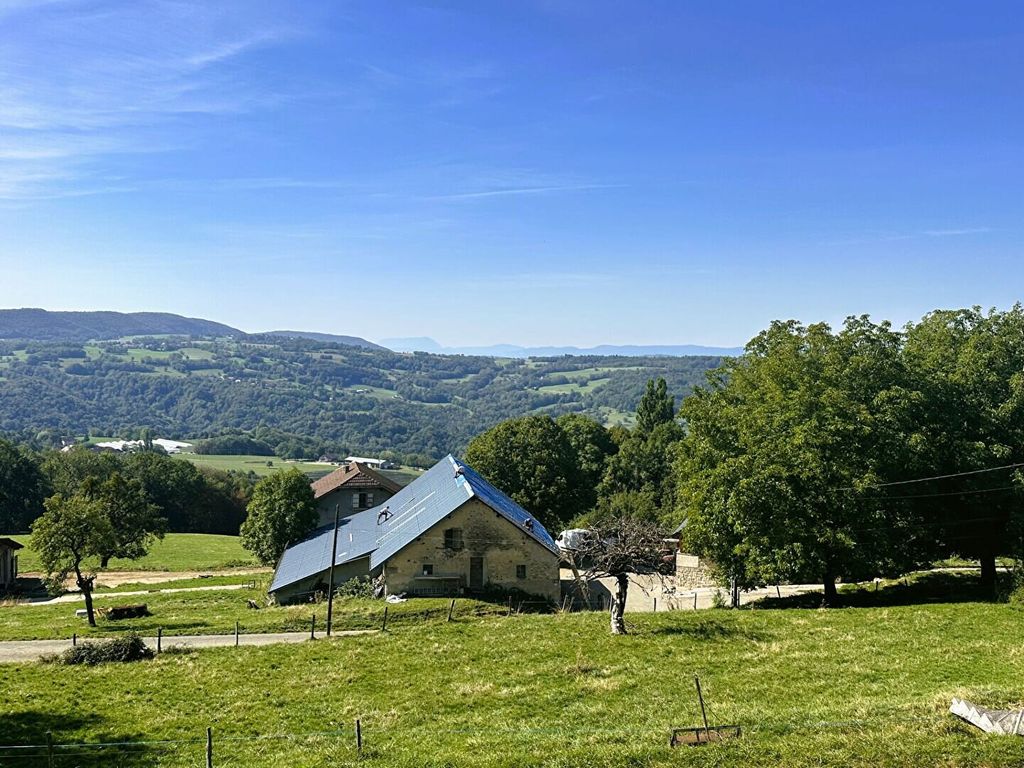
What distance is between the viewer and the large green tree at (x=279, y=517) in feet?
204

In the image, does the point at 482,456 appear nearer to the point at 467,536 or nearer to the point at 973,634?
the point at 467,536

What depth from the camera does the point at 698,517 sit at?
1518 inches

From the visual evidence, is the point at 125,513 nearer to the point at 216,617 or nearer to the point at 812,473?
the point at 216,617

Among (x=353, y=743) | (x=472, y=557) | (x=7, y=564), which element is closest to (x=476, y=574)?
(x=472, y=557)

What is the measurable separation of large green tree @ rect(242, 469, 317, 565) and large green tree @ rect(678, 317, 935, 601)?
109ft

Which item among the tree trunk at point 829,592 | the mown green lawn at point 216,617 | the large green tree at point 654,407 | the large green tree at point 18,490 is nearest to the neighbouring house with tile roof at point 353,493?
the mown green lawn at point 216,617

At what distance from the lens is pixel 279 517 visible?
204 ft

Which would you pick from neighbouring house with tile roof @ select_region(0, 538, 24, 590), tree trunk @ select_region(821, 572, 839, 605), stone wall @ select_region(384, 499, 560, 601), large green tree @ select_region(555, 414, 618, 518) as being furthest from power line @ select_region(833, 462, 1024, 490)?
neighbouring house with tile roof @ select_region(0, 538, 24, 590)

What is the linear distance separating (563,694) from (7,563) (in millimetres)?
51009

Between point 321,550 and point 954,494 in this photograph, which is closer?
point 954,494

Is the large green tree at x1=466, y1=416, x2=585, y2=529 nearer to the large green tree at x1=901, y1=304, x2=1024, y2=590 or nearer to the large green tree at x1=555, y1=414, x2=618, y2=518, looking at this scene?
the large green tree at x1=555, y1=414, x2=618, y2=518

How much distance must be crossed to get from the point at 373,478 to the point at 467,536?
1195 inches

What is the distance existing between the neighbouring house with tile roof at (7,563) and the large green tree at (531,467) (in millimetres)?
35146

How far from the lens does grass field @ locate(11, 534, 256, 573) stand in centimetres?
7162
